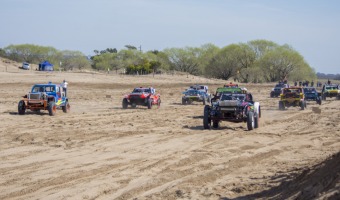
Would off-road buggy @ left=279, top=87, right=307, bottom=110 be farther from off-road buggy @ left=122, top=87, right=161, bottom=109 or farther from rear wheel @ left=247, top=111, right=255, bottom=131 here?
rear wheel @ left=247, top=111, right=255, bottom=131

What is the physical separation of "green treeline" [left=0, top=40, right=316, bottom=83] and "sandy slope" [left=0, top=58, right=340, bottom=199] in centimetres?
6613

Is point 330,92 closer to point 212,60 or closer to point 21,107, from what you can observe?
point 21,107

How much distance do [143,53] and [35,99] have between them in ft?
312

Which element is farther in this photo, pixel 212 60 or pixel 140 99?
pixel 212 60

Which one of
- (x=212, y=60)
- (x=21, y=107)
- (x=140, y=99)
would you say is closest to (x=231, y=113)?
(x=21, y=107)

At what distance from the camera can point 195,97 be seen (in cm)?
3444

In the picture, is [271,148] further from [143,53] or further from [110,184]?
[143,53]

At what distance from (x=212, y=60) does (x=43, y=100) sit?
260 feet

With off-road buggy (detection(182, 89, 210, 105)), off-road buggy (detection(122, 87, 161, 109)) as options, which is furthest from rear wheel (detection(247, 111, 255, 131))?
Answer: off-road buggy (detection(182, 89, 210, 105))

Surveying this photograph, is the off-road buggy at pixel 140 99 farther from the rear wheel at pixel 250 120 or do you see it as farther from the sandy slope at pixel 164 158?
the rear wheel at pixel 250 120

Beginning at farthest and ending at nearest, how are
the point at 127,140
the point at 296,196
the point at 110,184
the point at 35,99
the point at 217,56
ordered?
the point at 217,56
the point at 35,99
the point at 127,140
the point at 110,184
the point at 296,196

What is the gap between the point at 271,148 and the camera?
14.3 meters

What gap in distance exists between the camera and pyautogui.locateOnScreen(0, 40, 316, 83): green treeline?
3701 inches

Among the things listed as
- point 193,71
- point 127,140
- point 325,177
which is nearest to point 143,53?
point 193,71
